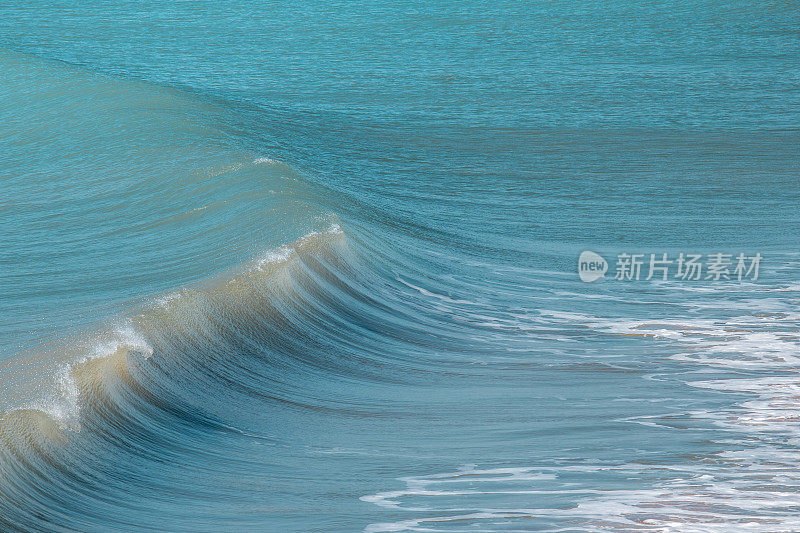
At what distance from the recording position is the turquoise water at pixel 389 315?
13.8ft

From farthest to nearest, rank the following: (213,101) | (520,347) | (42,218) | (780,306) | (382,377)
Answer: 1. (213,101)
2. (42,218)
3. (780,306)
4. (520,347)
5. (382,377)

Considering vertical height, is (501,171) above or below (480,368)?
above

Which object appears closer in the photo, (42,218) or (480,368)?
(480,368)

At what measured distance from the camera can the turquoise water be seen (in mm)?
4203

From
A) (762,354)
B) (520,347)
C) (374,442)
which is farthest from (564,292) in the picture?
(374,442)

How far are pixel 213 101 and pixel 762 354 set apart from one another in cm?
1103

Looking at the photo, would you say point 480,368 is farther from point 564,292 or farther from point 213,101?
point 213,101

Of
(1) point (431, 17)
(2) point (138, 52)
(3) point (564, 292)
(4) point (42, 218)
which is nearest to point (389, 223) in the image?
(3) point (564, 292)

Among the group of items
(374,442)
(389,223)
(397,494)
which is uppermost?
(389,223)

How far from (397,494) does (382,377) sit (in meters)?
1.48

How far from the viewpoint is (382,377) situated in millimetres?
5680

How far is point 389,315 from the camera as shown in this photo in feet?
22.0

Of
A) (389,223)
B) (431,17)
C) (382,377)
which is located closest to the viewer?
(382,377)

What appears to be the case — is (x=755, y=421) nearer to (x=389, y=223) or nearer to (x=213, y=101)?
(x=389, y=223)
